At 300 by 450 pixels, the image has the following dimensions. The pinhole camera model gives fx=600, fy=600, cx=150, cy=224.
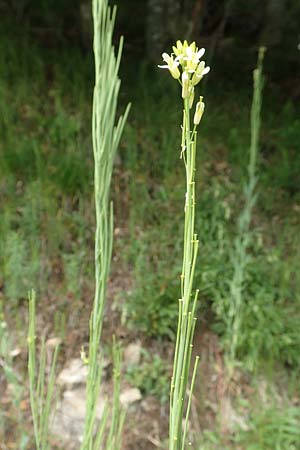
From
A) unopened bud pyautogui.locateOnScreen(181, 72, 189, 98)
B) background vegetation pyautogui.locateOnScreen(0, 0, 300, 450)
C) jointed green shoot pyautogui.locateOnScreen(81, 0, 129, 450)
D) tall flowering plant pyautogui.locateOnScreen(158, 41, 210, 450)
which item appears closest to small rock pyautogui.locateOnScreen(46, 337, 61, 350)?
background vegetation pyautogui.locateOnScreen(0, 0, 300, 450)

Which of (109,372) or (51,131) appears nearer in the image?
(109,372)

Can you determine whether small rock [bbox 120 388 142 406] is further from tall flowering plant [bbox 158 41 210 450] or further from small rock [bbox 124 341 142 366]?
tall flowering plant [bbox 158 41 210 450]

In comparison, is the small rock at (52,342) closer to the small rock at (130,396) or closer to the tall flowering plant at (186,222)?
the small rock at (130,396)

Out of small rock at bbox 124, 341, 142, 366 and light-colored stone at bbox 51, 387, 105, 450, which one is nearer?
light-colored stone at bbox 51, 387, 105, 450

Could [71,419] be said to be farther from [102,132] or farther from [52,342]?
[102,132]

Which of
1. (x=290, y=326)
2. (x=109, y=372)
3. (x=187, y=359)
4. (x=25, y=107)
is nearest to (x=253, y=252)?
(x=290, y=326)

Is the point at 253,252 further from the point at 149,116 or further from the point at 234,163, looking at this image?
the point at 149,116

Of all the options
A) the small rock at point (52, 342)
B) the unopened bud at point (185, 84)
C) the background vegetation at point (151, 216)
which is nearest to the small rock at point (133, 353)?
the background vegetation at point (151, 216)
